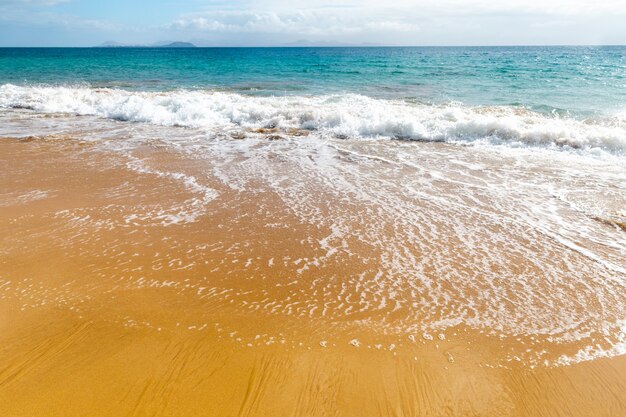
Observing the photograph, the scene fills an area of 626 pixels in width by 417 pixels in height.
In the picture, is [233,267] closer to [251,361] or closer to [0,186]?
[251,361]

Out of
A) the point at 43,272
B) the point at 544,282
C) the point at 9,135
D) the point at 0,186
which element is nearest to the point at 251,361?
the point at 43,272

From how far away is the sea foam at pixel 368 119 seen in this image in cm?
1185

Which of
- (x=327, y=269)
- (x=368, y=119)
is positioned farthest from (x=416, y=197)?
(x=368, y=119)

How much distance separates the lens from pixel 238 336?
146 inches

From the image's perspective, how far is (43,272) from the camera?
466 cm

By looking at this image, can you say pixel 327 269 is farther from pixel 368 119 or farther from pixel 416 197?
pixel 368 119

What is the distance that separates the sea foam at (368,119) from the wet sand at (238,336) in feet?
24.5

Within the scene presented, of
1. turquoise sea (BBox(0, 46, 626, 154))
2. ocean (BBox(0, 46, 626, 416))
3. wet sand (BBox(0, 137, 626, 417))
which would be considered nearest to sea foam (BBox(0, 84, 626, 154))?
turquoise sea (BBox(0, 46, 626, 154))

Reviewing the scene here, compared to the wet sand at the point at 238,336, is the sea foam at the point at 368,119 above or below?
above

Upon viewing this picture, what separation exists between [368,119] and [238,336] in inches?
444

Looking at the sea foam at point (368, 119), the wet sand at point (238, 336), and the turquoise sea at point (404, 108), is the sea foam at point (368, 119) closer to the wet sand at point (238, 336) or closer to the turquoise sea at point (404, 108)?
the turquoise sea at point (404, 108)

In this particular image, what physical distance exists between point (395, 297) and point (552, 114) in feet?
50.7

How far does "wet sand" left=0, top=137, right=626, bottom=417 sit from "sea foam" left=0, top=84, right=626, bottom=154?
7.48 meters

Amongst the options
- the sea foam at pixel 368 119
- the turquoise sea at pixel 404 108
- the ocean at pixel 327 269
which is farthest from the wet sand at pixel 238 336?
the turquoise sea at pixel 404 108
